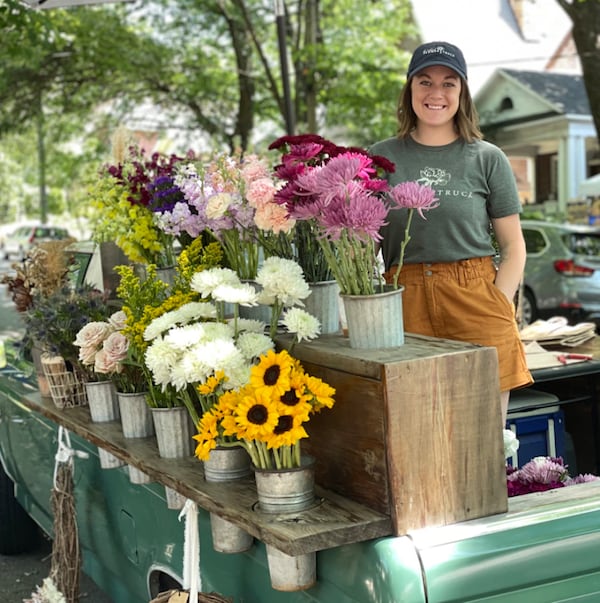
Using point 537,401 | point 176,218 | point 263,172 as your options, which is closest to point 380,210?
point 263,172

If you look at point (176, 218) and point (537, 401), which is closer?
point (176, 218)

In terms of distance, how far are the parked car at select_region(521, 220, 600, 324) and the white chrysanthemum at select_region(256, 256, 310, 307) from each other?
11.2 metres

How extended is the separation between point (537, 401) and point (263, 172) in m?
1.74

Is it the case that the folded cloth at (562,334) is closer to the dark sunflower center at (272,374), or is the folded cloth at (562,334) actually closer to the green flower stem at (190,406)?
the green flower stem at (190,406)

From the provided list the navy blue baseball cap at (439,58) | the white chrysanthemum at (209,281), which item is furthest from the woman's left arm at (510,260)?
the white chrysanthemum at (209,281)

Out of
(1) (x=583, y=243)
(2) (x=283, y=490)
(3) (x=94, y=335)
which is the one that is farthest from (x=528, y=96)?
(2) (x=283, y=490)

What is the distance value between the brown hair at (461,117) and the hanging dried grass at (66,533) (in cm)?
Result: 180

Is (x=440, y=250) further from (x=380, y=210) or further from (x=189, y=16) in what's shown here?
(x=189, y=16)

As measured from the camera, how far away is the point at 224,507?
84.2 inches

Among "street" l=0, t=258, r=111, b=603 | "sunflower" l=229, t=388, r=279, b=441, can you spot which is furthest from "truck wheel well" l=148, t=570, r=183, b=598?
"street" l=0, t=258, r=111, b=603

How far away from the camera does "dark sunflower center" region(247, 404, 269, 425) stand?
202 centimetres

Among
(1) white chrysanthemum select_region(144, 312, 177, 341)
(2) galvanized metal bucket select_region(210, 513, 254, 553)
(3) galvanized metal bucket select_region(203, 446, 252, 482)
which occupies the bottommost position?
(2) galvanized metal bucket select_region(210, 513, 254, 553)

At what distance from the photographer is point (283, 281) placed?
2.35 m

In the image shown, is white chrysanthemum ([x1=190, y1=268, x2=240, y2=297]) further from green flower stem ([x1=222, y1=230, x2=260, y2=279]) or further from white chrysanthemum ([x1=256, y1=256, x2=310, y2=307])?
green flower stem ([x1=222, y1=230, x2=260, y2=279])
